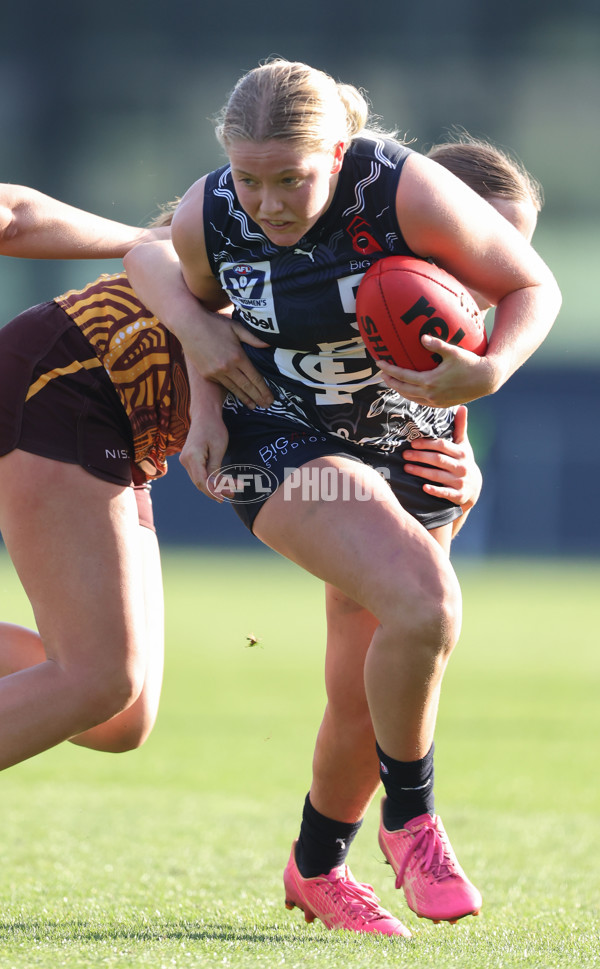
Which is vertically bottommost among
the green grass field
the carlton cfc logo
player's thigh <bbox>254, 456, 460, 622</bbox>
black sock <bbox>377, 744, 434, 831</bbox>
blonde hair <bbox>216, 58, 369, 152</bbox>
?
the green grass field

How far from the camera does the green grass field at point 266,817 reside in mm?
2654

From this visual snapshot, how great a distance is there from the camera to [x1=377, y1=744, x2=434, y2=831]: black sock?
2762mm

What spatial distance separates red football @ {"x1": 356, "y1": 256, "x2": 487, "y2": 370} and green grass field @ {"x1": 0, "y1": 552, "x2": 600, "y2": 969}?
1.32 m

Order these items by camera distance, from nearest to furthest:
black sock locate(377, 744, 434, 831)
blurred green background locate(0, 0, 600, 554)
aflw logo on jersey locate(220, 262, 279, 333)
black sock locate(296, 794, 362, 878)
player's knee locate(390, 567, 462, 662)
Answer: player's knee locate(390, 567, 462, 662), black sock locate(377, 744, 434, 831), aflw logo on jersey locate(220, 262, 279, 333), black sock locate(296, 794, 362, 878), blurred green background locate(0, 0, 600, 554)

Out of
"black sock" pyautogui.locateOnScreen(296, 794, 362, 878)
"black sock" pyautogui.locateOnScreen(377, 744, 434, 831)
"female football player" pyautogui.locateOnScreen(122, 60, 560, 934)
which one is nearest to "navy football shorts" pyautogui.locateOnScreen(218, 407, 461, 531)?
"female football player" pyautogui.locateOnScreen(122, 60, 560, 934)

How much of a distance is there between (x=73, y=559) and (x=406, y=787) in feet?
3.24

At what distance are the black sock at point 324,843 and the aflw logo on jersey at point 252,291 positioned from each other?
132 cm

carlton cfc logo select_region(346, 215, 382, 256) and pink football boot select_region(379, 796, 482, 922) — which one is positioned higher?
carlton cfc logo select_region(346, 215, 382, 256)

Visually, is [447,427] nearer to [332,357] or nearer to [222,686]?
[332,357]

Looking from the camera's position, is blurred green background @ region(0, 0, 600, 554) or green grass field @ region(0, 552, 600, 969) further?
blurred green background @ region(0, 0, 600, 554)

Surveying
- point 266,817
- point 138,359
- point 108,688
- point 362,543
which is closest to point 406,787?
point 362,543

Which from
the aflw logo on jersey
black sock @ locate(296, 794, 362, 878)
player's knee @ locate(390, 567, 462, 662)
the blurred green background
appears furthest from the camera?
the blurred green background

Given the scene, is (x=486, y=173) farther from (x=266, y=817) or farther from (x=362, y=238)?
(x=266, y=817)

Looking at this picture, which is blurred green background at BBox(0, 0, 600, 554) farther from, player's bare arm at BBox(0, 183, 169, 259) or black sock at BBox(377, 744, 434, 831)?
black sock at BBox(377, 744, 434, 831)
